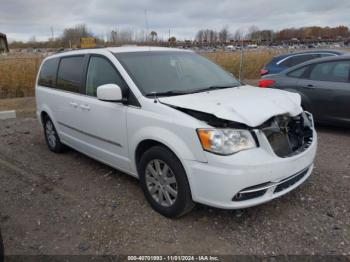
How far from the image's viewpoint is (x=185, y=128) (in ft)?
9.83

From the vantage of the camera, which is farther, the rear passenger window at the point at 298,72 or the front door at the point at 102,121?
the rear passenger window at the point at 298,72

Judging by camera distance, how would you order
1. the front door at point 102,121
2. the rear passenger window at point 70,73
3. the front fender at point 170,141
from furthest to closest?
the rear passenger window at point 70,73
the front door at point 102,121
the front fender at point 170,141

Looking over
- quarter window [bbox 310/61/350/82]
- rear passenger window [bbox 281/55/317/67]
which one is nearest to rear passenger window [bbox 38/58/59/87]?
quarter window [bbox 310/61/350/82]

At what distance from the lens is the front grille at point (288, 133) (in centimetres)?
309

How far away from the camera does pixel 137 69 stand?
381 cm

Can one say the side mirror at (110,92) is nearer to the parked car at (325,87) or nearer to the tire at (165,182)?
the tire at (165,182)

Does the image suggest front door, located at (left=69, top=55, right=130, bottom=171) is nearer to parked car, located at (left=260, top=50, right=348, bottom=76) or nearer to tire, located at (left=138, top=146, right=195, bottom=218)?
tire, located at (left=138, top=146, right=195, bottom=218)

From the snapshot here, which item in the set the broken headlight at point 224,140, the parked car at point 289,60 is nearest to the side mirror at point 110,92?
the broken headlight at point 224,140

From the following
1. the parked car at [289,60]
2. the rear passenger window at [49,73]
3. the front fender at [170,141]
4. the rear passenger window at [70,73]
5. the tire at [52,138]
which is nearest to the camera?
the front fender at [170,141]

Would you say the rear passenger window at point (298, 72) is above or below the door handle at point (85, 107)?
above

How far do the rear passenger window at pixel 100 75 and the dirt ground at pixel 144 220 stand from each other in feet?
4.14

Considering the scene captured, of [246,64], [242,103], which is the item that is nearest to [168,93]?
[242,103]

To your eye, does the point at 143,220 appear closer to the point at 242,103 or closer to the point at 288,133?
the point at 242,103

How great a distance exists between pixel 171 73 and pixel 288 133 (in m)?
1.51
